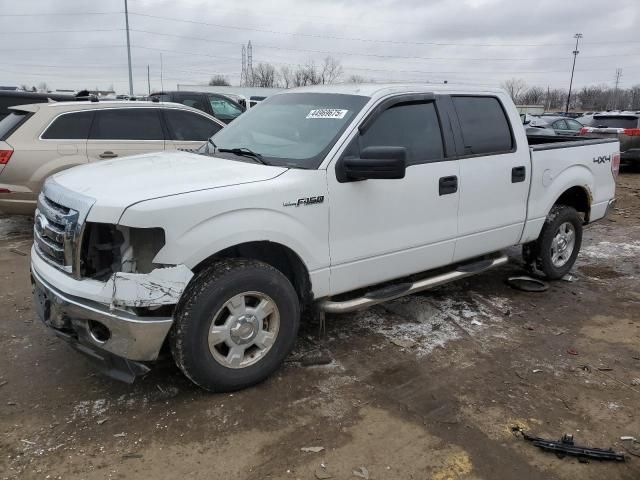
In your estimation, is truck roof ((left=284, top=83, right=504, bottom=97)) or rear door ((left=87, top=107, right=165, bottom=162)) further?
rear door ((left=87, top=107, right=165, bottom=162))

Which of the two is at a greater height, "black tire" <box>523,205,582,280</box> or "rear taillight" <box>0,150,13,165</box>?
"rear taillight" <box>0,150,13,165</box>

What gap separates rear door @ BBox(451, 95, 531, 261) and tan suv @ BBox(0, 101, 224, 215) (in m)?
3.91

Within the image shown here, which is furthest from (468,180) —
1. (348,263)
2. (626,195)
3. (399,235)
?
(626,195)

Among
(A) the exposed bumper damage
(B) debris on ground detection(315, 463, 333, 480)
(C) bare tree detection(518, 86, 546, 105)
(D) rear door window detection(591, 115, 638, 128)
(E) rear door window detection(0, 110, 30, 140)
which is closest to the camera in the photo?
(B) debris on ground detection(315, 463, 333, 480)

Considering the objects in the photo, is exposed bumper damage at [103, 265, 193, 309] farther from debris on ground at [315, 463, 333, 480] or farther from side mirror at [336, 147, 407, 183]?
side mirror at [336, 147, 407, 183]

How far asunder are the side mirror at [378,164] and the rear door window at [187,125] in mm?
4957

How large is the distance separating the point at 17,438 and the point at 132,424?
0.60 metres

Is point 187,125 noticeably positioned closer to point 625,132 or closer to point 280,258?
point 280,258

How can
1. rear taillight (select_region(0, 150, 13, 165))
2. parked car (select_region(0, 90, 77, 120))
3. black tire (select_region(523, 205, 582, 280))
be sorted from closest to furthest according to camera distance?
black tire (select_region(523, 205, 582, 280)) < rear taillight (select_region(0, 150, 13, 165)) < parked car (select_region(0, 90, 77, 120))

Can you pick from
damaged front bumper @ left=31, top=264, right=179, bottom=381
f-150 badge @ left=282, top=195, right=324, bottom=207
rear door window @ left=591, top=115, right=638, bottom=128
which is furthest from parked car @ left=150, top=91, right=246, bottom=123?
damaged front bumper @ left=31, top=264, right=179, bottom=381

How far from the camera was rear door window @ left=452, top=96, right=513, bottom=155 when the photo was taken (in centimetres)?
463

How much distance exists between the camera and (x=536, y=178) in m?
5.19

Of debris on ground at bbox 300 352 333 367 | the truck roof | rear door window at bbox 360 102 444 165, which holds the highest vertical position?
the truck roof

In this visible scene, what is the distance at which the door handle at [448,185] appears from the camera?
431 centimetres
